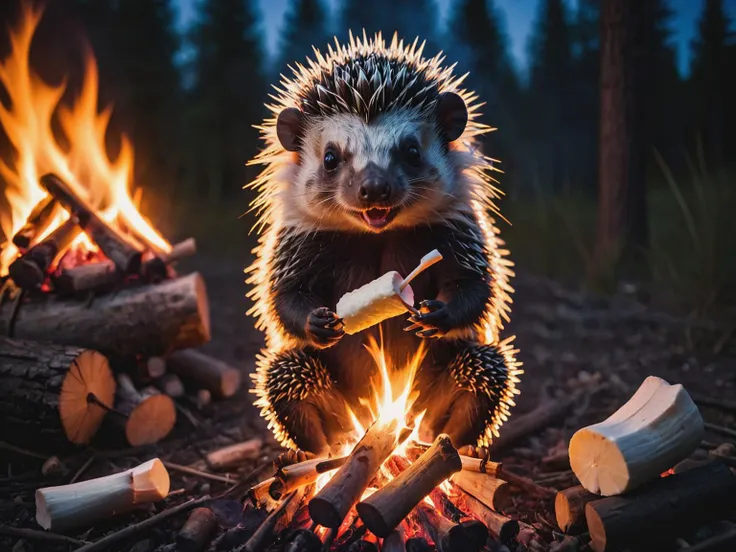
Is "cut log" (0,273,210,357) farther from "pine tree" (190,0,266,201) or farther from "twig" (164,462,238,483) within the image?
"pine tree" (190,0,266,201)

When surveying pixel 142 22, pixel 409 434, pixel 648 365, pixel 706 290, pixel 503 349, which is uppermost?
pixel 142 22

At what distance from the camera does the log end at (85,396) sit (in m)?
3.65

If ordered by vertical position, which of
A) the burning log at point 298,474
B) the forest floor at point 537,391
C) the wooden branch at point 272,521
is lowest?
the forest floor at point 537,391

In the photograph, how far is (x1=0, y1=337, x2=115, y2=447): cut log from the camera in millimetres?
3602

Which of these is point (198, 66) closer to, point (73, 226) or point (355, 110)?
point (73, 226)

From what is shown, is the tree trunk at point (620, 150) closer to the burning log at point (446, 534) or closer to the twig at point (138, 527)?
the burning log at point (446, 534)

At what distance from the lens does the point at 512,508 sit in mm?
3166

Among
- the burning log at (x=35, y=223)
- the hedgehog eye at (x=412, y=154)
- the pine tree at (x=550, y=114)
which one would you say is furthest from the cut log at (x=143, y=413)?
the pine tree at (x=550, y=114)

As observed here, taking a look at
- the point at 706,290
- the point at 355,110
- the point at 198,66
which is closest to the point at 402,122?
the point at 355,110

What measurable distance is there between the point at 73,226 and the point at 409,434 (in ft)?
9.64

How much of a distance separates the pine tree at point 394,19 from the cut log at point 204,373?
4.49 m

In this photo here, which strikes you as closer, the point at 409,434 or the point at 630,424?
the point at 630,424

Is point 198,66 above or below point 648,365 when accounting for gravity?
above

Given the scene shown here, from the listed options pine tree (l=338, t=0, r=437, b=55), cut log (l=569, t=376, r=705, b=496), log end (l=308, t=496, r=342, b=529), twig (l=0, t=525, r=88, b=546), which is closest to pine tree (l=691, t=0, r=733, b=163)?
pine tree (l=338, t=0, r=437, b=55)
